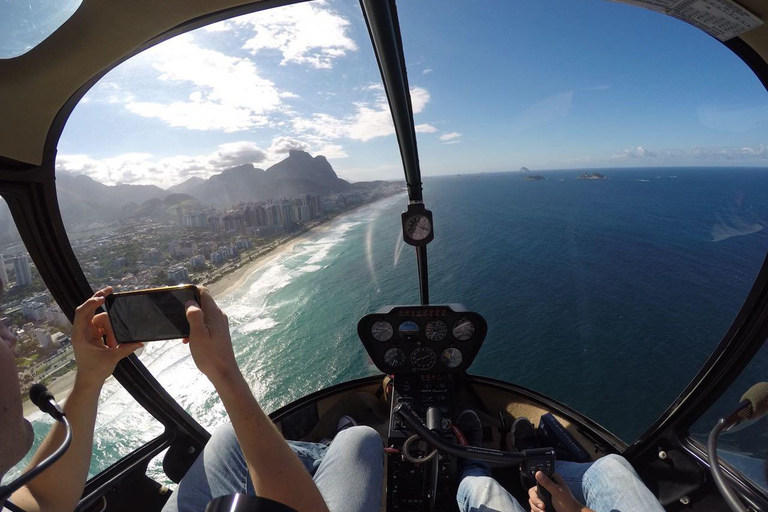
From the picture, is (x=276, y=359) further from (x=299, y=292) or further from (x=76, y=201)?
(x=76, y=201)

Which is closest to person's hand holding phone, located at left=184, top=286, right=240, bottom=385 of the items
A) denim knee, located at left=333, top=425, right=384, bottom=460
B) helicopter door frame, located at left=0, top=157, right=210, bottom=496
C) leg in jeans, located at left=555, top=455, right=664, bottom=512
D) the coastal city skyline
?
the coastal city skyline

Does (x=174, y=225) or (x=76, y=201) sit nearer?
(x=76, y=201)

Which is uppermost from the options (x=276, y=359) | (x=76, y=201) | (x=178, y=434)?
(x=76, y=201)

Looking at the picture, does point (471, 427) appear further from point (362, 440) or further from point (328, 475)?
point (328, 475)

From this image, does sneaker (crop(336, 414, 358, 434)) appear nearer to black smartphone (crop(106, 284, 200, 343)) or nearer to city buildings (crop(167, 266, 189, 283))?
city buildings (crop(167, 266, 189, 283))

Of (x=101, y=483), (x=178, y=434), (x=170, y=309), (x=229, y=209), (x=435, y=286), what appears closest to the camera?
(x=170, y=309)

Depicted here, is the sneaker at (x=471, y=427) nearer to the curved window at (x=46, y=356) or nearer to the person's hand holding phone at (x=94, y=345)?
the curved window at (x=46, y=356)

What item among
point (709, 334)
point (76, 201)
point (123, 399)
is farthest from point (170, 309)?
point (709, 334)
